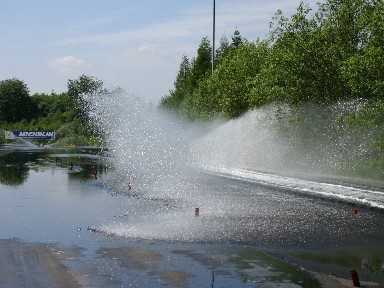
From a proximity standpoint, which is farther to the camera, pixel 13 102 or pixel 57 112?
pixel 13 102

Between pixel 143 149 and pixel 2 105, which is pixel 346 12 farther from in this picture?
pixel 2 105

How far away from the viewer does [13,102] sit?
610ft

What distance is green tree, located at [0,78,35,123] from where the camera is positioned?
184 metres

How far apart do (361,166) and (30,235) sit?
82.9 feet

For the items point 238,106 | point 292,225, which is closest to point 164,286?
point 292,225

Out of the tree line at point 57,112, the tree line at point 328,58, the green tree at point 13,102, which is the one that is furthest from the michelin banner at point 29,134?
the tree line at point 328,58

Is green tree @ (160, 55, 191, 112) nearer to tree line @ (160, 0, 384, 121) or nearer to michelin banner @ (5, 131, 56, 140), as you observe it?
michelin banner @ (5, 131, 56, 140)

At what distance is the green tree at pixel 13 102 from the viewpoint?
184 meters

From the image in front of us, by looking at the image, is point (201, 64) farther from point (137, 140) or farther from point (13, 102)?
point (13, 102)

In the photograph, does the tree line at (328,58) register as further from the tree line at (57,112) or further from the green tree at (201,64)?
the tree line at (57,112)

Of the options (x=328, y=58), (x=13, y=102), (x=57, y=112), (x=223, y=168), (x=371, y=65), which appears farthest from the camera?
(x=13, y=102)

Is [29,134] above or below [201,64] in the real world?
below

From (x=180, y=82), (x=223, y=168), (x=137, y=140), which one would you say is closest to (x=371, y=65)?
(x=223, y=168)

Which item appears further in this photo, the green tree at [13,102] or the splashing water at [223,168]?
the green tree at [13,102]
